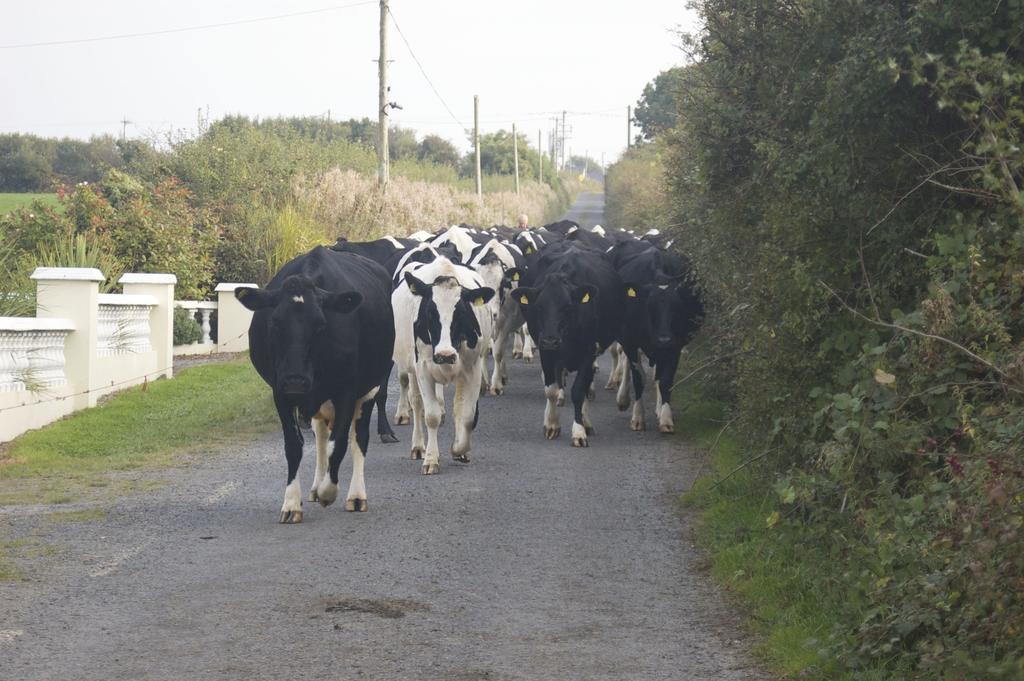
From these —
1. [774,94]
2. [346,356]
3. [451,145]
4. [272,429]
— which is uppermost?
[451,145]

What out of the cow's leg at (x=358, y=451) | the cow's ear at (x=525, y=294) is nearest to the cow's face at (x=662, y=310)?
the cow's ear at (x=525, y=294)

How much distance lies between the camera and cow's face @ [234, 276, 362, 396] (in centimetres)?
982

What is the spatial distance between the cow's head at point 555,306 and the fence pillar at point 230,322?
10815 mm

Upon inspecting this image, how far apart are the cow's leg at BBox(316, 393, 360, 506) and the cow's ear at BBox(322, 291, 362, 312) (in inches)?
27.9

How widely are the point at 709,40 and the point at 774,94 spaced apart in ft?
3.87

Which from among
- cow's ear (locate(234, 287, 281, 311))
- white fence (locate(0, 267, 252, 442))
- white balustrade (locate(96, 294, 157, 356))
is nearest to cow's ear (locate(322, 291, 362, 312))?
cow's ear (locate(234, 287, 281, 311))

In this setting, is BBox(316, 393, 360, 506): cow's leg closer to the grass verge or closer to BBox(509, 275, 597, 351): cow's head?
the grass verge

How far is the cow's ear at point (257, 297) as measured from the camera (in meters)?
9.91

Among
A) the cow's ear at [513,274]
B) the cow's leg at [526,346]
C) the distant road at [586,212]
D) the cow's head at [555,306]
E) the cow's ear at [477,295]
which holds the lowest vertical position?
the cow's leg at [526,346]

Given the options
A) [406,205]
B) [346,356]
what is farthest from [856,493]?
[406,205]

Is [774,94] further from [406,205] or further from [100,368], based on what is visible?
[406,205]

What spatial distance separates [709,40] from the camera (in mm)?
10883

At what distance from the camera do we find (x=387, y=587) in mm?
7965

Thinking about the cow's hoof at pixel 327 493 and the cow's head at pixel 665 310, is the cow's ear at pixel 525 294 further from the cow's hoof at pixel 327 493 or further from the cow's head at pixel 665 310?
the cow's hoof at pixel 327 493
